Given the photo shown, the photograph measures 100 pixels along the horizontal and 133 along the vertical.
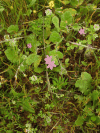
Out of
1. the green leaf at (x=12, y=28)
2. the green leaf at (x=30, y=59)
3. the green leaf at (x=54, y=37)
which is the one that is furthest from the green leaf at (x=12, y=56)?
the green leaf at (x=54, y=37)

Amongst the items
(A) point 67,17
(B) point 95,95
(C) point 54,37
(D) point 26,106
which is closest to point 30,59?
(C) point 54,37

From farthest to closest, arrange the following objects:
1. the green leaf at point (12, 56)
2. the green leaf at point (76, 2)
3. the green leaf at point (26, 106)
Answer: the green leaf at point (76, 2) → the green leaf at point (12, 56) → the green leaf at point (26, 106)

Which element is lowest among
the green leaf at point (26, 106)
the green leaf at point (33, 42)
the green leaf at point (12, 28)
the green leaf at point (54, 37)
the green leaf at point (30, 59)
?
the green leaf at point (26, 106)

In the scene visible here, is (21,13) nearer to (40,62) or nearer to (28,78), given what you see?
(40,62)

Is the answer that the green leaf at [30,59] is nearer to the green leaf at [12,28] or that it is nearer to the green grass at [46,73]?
the green grass at [46,73]

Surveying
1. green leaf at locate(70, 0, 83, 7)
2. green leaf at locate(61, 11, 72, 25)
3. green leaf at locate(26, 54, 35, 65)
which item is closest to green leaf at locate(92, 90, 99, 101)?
green leaf at locate(26, 54, 35, 65)

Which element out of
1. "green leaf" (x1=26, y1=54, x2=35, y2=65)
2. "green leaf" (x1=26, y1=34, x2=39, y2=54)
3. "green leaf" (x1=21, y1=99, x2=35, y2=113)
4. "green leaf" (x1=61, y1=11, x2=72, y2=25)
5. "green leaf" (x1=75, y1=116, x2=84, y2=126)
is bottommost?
"green leaf" (x1=75, y1=116, x2=84, y2=126)

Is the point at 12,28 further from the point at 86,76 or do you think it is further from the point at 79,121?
the point at 79,121

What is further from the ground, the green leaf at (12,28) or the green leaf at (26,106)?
the green leaf at (12,28)

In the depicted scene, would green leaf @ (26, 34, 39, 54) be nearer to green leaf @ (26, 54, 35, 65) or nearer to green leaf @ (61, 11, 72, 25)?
green leaf @ (26, 54, 35, 65)
